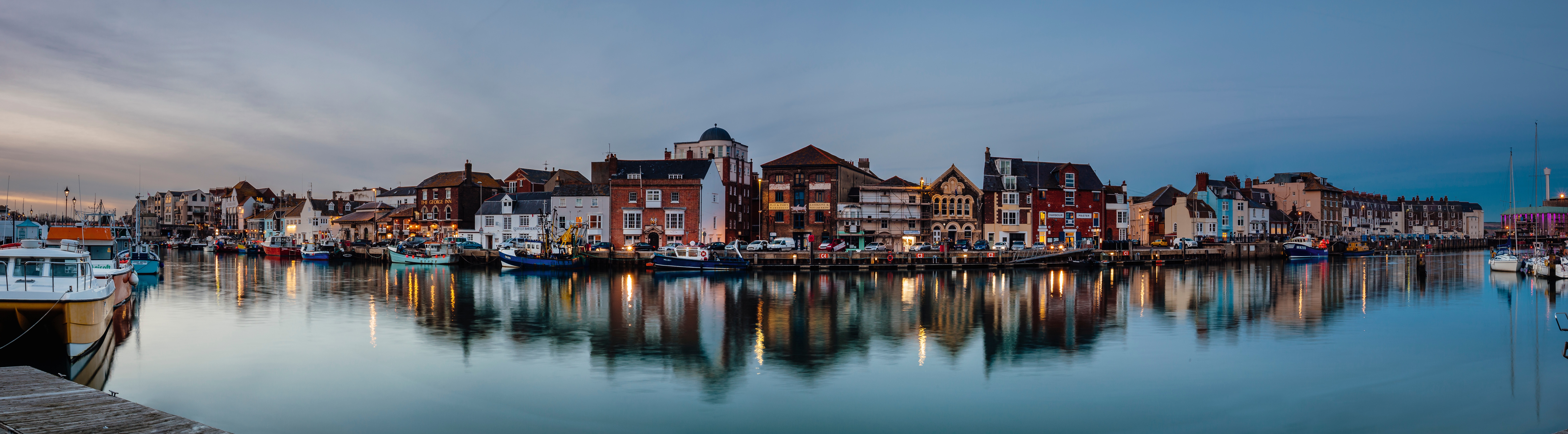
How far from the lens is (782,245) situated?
54.6 metres

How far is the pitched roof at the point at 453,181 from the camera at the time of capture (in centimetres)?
7219

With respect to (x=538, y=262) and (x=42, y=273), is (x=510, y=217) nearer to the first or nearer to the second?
(x=538, y=262)

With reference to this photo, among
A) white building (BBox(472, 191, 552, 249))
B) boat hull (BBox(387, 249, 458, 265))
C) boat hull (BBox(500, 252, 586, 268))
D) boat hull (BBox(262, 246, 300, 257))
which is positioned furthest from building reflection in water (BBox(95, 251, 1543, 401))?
boat hull (BBox(262, 246, 300, 257))

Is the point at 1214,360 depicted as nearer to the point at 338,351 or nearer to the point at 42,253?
the point at 338,351

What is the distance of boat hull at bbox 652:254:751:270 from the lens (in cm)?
4778

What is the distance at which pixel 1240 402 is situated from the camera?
1502 centimetres

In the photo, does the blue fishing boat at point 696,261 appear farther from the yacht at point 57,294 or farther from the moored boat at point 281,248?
the moored boat at point 281,248

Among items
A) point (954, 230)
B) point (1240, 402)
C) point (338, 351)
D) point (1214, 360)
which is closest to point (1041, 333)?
point (1214, 360)

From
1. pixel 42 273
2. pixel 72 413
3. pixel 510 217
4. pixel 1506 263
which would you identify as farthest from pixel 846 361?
pixel 510 217

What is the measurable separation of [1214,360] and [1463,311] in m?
17.5

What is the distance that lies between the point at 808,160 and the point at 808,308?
31938 millimetres

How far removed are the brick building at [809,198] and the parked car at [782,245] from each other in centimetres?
310

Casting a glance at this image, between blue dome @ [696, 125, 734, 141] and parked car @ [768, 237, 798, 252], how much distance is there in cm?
1982

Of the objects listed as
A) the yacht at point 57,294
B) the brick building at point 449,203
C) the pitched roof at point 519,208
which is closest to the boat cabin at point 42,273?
the yacht at point 57,294
